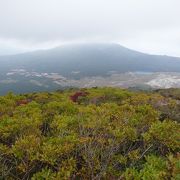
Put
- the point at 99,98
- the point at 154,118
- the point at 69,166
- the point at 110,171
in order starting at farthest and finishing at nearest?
the point at 99,98
the point at 154,118
the point at 110,171
the point at 69,166

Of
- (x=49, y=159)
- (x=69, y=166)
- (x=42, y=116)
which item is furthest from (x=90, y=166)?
(x=42, y=116)

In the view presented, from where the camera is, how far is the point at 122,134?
16547 mm

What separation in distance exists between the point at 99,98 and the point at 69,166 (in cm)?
3312

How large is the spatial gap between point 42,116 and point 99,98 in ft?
85.5

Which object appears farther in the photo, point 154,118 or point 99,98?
point 99,98

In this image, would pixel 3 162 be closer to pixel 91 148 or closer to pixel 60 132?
pixel 60 132

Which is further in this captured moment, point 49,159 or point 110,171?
point 110,171

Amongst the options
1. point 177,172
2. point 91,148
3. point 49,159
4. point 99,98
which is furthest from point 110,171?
point 99,98

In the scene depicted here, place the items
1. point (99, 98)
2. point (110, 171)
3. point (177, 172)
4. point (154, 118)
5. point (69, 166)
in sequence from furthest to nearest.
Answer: point (99, 98), point (154, 118), point (110, 171), point (69, 166), point (177, 172)

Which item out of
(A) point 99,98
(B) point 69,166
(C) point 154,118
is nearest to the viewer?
(B) point 69,166

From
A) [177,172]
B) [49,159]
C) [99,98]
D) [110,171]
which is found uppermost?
[177,172]

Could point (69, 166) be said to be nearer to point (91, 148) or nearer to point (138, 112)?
point (91, 148)

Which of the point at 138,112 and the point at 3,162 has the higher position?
the point at 138,112

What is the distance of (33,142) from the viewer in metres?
15.2
